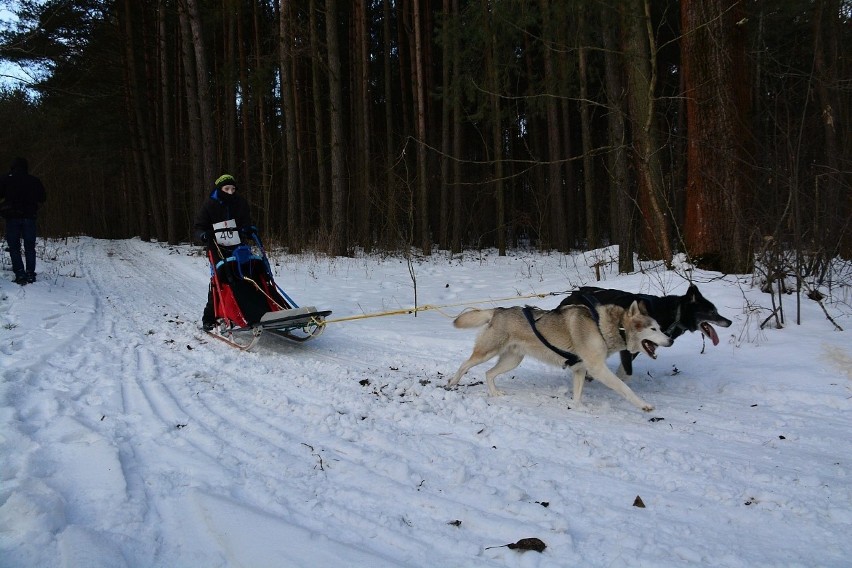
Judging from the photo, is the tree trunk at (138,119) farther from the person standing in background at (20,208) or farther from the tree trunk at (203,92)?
the person standing in background at (20,208)

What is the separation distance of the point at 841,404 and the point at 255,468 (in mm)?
4427

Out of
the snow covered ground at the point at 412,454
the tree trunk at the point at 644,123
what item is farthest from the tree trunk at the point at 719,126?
the snow covered ground at the point at 412,454

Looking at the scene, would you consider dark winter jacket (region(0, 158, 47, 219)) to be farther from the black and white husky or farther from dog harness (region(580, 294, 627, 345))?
the black and white husky

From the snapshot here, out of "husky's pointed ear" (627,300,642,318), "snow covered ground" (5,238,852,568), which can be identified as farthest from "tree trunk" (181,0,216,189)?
"husky's pointed ear" (627,300,642,318)

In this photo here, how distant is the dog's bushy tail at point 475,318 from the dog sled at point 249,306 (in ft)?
6.37

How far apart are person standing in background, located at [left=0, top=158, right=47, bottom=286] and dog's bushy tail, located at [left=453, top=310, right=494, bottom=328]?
8.47 m

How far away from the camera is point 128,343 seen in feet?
20.2

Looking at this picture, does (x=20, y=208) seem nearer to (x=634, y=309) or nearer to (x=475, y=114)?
(x=634, y=309)

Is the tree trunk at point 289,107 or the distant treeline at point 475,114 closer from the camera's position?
the distant treeline at point 475,114

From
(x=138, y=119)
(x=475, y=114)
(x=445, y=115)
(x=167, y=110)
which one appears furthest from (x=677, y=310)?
(x=138, y=119)

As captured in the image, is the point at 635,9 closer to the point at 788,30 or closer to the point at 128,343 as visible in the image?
the point at 128,343

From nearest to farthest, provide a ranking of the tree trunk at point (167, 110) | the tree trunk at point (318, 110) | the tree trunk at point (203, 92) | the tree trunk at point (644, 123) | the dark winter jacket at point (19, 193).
Result: the tree trunk at point (644, 123)
the dark winter jacket at point (19, 193)
the tree trunk at point (318, 110)
the tree trunk at point (203, 92)
the tree trunk at point (167, 110)

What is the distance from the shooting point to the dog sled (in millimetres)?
6066

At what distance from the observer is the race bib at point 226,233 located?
22.8 feet
